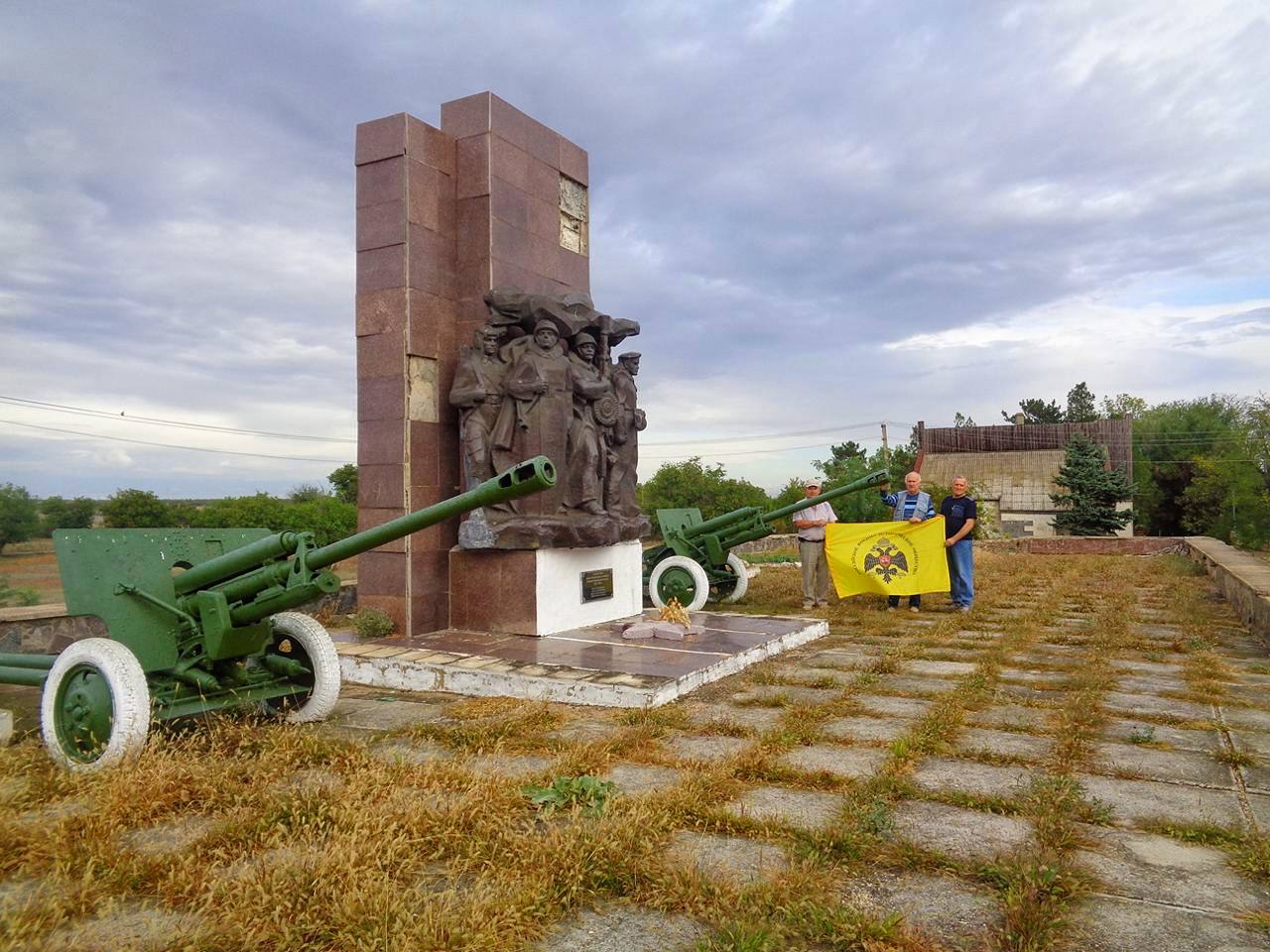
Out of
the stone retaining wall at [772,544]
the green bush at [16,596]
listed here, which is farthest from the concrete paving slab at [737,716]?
the stone retaining wall at [772,544]

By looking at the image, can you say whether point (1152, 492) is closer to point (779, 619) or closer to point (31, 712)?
point (779, 619)

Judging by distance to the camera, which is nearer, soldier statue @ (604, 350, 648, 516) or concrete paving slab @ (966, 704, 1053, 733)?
concrete paving slab @ (966, 704, 1053, 733)

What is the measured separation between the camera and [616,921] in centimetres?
249

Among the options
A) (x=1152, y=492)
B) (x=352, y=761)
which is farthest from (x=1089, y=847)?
(x=1152, y=492)

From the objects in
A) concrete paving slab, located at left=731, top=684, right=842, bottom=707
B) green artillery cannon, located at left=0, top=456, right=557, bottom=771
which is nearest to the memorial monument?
concrete paving slab, located at left=731, top=684, right=842, bottom=707

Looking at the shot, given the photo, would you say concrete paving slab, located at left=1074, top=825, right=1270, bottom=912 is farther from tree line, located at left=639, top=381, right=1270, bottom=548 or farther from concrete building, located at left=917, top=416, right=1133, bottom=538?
concrete building, located at left=917, top=416, right=1133, bottom=538

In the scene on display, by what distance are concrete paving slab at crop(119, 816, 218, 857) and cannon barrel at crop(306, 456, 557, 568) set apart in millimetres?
1428

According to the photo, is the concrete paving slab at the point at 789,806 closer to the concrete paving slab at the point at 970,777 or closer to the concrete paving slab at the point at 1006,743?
the concrete paving slab at the point at 970,777

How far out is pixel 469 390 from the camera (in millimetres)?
7316

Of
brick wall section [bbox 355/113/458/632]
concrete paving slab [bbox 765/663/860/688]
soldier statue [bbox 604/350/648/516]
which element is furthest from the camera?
soldier statue [bbox 604/350/648/516]

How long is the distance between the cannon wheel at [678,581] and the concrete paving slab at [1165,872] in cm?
609

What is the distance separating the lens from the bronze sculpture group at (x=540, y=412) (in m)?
7.23

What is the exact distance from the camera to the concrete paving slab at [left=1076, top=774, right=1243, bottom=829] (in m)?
3.26

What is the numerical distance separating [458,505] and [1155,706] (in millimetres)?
4310
